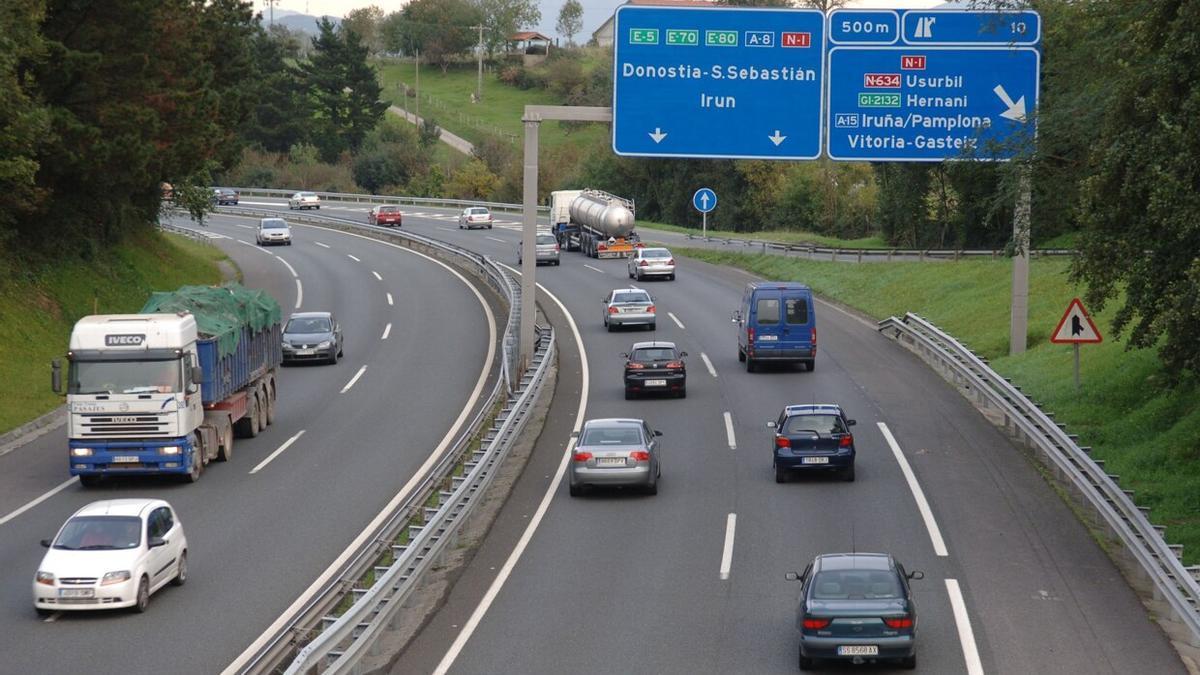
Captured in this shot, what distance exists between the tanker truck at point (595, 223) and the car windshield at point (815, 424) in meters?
43.9

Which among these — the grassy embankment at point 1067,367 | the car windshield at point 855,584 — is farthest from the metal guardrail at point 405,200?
the car windshield at point 855,584

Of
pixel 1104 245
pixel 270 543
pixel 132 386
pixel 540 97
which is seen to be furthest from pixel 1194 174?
pixel 540 97

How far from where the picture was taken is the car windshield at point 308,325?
4384 centimetres

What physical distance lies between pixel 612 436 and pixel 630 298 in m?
22.2

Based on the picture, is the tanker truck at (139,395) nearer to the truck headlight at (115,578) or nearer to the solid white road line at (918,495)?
the truck headlight at (115,578)

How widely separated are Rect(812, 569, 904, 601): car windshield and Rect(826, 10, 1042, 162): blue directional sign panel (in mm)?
17679

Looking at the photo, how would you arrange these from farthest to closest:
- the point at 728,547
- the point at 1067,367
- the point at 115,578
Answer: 1. the point at 1067,367
2. the point at 728,547
3. the point at 115,578

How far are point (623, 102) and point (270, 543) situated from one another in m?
14.6

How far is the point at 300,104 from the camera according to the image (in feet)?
458

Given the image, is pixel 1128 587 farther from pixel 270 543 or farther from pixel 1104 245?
pixel 270 543

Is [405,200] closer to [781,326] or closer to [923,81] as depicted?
[781,326]

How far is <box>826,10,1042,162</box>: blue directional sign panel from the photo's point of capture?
106ft

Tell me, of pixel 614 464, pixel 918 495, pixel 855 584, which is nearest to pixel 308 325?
pixel 614 464

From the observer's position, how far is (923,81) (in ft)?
107
